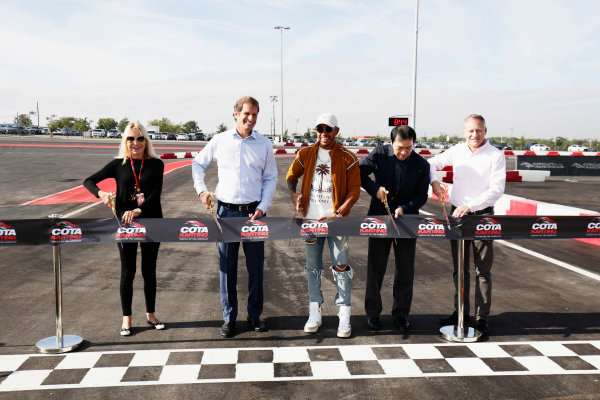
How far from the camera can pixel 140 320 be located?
5.11m

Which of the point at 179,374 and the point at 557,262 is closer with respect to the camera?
the point at 179,374

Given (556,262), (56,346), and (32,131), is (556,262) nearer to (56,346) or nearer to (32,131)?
(56,346)

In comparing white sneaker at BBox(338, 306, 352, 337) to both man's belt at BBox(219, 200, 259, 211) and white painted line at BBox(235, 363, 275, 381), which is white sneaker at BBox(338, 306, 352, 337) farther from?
man's belt at BBox(219, 200, 259, 211)

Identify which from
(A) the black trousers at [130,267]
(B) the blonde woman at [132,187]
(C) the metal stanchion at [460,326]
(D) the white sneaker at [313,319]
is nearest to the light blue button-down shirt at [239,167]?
(B) the blonde woman at [132,187]

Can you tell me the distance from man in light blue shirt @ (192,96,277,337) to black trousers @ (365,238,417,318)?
1.16 meters

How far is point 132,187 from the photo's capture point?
471cm

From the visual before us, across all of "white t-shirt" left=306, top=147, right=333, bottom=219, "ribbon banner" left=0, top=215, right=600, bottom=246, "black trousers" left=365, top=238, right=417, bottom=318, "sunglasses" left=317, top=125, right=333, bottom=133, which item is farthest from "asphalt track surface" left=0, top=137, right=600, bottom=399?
"sunglasses" left=317, top=125, right=333, bottom=133

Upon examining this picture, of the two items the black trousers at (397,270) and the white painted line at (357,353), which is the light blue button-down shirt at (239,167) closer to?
the black trousers at (397,270)

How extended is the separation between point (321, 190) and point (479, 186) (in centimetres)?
165

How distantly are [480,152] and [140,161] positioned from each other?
3.49 meters

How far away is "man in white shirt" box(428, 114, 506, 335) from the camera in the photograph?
484 centimetres

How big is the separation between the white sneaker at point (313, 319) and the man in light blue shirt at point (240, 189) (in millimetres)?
451

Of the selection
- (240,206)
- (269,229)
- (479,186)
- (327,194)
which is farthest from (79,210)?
(479,186)

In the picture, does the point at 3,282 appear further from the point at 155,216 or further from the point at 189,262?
the point at 155,216
